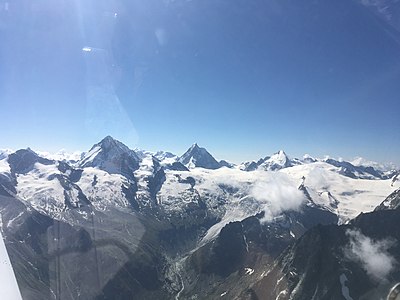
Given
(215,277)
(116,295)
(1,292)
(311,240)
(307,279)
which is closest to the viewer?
(1,292)

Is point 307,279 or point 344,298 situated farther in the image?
point 307,279

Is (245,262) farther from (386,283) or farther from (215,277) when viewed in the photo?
(386,283)

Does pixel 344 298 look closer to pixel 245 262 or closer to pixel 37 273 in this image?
pixel 245 262

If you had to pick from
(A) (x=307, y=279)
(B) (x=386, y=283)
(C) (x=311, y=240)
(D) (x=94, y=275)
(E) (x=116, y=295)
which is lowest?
(B) (x=386, y=283)

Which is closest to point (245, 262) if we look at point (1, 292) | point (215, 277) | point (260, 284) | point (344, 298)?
point (215, 277)

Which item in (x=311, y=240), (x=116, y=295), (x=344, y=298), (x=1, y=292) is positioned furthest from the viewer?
(x=116, y=295)

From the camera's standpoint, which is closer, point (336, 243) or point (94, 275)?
point (336, 243)

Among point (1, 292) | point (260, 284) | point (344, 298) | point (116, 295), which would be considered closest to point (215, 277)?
point (116, 295)

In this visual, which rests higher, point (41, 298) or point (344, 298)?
point (41, 298)

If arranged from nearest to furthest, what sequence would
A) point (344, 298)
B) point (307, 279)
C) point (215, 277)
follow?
point (344, 298) → point (307, 279) → point (215, 277)
